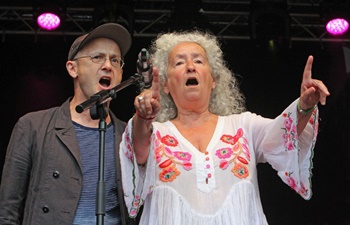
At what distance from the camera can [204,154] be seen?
9.40ft

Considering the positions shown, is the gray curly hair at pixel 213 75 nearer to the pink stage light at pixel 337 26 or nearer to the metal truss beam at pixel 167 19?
the metal truss beam at pixel 167 19

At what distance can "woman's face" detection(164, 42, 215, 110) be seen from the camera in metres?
3.06

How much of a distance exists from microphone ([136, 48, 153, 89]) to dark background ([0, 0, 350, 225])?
323 centimetres

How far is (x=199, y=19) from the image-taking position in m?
5.31

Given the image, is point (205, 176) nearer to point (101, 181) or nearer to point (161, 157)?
point (161, 157)

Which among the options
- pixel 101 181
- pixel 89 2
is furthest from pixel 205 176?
pixel 89 2

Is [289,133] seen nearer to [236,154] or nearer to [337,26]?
[236,154]

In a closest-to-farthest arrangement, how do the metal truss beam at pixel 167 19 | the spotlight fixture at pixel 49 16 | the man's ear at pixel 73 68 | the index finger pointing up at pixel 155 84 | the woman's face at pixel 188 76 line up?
the index finger pointing up at pixel 155 84 → the woman's face at pixel 188 76 → the man's ear at pixel 73 68 → the spotlight fixture at pixel 49 16 → the metal truss beam at pixel 167 19

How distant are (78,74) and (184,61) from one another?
59 centimetres

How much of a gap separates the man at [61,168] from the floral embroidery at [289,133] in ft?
2.75

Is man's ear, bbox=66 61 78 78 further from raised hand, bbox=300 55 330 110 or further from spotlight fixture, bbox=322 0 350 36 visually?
spotlight fixture, bbox=322 0 350 36

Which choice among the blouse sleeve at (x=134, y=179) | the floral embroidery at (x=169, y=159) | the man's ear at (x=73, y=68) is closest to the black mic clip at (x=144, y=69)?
the blouse sleeve at (x=134, y=179)

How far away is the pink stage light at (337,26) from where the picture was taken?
5359mm

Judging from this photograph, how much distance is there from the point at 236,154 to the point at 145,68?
0.65 m
